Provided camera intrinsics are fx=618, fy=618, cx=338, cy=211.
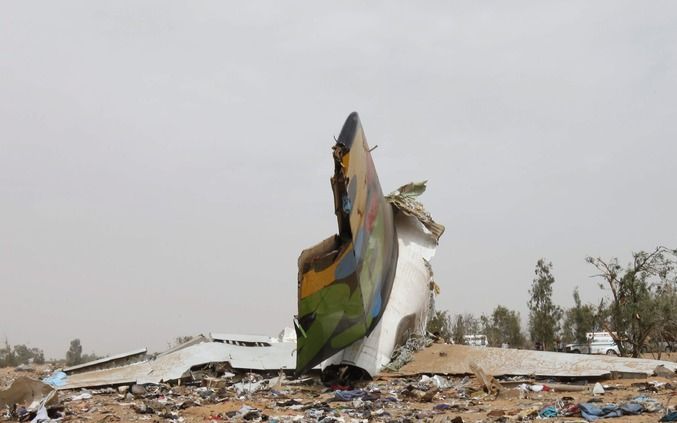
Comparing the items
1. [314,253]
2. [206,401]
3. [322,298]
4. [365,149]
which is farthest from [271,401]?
[365,149]

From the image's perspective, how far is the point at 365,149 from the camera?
12.5 m

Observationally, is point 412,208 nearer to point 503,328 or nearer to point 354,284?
point 354,284

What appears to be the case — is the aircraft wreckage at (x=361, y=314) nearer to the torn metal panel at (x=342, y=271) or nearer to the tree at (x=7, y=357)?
the torn metal panel at (x=342, y=271)

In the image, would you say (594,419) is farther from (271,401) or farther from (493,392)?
(271,401)

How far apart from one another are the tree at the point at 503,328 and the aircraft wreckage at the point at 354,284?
26454 mm

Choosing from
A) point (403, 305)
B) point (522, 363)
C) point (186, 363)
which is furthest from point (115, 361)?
point (522, 363)

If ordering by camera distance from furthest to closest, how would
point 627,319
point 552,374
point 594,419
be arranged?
point 627,319 → point 552,374 → point 594,419

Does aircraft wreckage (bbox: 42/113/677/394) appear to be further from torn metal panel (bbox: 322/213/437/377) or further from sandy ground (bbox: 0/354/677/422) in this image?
sandy ground (bbox: 0/354/677/422)

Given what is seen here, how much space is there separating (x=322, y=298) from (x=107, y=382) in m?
5.54

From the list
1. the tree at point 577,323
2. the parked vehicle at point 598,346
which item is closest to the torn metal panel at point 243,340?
the parked vehicle at point 598,346

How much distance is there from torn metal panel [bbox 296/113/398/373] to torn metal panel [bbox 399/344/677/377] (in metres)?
2.17

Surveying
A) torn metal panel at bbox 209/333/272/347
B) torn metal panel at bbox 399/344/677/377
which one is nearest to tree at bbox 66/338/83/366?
torn metal panel at bbox 209/333/272/347

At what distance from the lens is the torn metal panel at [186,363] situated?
13.7 m

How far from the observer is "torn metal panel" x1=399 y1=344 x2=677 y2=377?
478 inches
